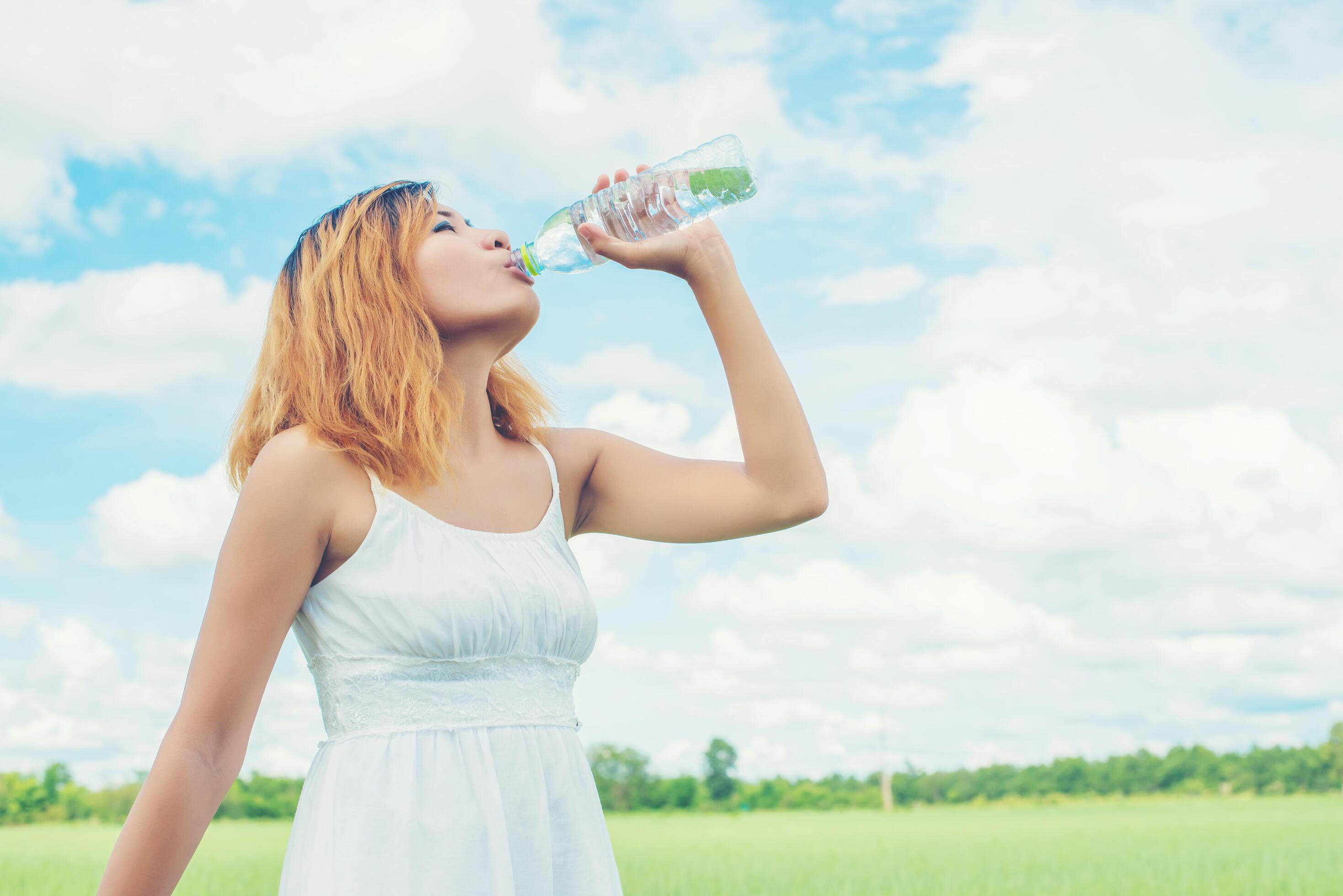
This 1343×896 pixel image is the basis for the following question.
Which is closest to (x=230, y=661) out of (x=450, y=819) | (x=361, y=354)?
(x=450, y=819)

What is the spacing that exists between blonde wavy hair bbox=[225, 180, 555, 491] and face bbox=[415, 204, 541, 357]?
3 cm

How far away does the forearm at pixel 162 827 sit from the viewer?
1.60 m

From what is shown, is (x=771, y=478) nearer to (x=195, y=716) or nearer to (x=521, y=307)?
(x=521, y=307)

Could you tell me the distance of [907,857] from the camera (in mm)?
10234

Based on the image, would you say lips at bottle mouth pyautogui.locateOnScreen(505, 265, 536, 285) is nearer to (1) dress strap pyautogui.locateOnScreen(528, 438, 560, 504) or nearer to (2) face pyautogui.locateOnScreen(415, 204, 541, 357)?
(2) face pyautogui.locateOnScreen(415, 204, 541, 357)

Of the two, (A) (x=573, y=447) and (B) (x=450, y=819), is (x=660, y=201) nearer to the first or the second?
(A) (x=573, y=447)

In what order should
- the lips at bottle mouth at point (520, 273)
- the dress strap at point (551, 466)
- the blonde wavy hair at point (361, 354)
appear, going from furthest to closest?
the dress strap at point (551, 466) → the lips at bottle mouth at point (520, 273) → the blonde wavy hair at point (361, 354)

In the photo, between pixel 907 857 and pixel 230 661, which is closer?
pixel 230 661

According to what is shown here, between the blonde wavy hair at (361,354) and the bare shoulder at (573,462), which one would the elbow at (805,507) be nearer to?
the bare shoulder at (573,462)

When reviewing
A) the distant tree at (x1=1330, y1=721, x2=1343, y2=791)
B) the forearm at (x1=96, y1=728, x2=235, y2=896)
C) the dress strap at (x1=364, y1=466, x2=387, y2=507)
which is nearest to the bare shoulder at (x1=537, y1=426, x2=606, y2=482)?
the dress strap at (x1=364, y1=466, x2=387, y2=507)

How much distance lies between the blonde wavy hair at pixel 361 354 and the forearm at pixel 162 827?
1.74ft

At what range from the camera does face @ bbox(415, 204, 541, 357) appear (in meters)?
1.94

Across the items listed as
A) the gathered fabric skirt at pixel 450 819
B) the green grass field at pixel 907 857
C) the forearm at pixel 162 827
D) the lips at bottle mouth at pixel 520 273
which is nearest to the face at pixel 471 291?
the lips at bottle mouth at pixel 520 273

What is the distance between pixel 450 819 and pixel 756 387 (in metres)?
0.93
